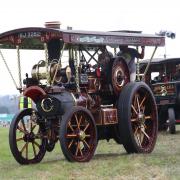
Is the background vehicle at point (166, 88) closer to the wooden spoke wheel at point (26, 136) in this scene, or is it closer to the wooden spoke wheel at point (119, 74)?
the wooden spoke wheel at point (119, 74)

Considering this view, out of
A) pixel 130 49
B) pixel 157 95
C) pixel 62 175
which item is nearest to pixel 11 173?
pixel 62 175

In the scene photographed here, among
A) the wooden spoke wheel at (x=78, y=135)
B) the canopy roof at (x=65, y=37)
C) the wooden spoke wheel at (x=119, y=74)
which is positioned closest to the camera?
the wooden spoke wheel at (x=78, y=135)

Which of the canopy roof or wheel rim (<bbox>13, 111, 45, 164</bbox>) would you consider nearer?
the canopy roof

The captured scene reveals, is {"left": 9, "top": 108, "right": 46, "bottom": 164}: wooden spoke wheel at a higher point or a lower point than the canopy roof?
lower

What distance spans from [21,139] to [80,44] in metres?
1.81

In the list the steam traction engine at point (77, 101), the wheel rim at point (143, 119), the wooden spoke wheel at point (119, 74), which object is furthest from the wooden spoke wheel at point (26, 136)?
the wheel rim at point (143, 119)

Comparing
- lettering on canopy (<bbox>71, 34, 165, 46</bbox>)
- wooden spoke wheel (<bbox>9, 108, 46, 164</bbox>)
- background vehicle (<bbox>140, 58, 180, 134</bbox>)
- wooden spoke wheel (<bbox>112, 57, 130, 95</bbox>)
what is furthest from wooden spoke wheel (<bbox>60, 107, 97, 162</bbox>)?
background vehicle (<bbox>140, 58, 180, 134</bbox>)

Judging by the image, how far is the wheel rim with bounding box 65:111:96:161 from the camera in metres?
10.5

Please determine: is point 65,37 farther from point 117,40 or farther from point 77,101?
point 117,40

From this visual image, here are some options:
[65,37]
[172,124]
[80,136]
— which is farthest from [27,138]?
[172,124]

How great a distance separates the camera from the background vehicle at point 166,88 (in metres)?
18.6

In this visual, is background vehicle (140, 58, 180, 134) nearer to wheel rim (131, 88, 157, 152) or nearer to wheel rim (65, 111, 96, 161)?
wheel rim (131, 88, 157, 152)

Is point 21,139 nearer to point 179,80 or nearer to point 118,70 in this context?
point 118,70

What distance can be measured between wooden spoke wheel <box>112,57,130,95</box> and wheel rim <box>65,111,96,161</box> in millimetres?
1181
